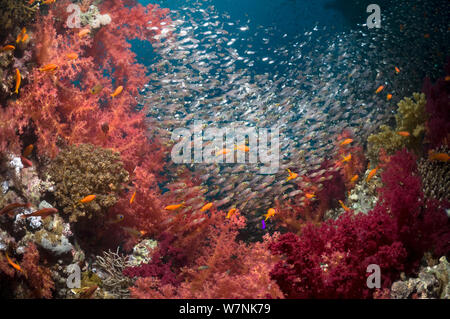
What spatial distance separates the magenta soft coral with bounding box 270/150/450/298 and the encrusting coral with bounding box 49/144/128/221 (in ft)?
10.6

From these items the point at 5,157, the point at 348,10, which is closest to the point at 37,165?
the point at 5,157

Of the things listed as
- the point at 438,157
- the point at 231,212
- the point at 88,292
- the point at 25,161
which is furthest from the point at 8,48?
the point at 438,157

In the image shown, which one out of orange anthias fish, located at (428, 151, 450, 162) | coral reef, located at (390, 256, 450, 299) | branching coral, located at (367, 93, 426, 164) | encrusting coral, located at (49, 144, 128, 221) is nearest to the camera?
coral reef, located at (390, 256, 450, 299)

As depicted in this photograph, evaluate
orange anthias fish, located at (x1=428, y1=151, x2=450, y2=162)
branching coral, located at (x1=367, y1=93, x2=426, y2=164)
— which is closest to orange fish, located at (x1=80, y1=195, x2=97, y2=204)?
orange anthias fish, located at (x1=428, y1=151, x2=450, y2=162)

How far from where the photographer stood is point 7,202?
4066 millimetres

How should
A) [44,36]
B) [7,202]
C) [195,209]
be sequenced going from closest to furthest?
[7,202] → [44,36] → [195,209]

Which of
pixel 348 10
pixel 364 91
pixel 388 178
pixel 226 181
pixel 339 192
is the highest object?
pixel 348 10

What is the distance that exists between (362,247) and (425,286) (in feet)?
2.44

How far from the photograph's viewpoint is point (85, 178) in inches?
189

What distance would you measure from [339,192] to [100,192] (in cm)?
498

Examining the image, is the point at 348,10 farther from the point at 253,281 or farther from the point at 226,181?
the point at 253,281

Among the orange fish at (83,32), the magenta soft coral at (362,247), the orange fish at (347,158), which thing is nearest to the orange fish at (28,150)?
the orange fish at (83,32)

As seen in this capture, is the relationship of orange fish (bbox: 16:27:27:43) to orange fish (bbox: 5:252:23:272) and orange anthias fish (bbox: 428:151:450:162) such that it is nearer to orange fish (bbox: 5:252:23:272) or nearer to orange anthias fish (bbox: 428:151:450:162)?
orange fish (bbox: 5:252:23:272)

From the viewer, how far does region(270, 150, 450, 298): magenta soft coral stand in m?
2.84
